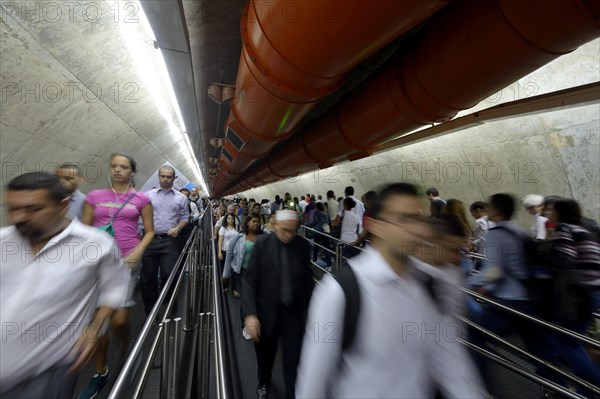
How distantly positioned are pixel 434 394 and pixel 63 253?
5.28ft

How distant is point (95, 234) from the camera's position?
4.27ft

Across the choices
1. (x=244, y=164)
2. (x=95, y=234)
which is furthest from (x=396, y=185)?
(x=244, y=164)

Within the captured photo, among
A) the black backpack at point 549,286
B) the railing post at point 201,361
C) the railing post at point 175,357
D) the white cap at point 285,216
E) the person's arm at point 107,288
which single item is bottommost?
the railing post at point 201,361

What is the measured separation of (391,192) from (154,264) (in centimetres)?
282

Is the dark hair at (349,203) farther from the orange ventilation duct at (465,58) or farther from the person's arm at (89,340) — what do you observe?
the person's arm at (89,340)

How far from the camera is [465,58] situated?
1.49m

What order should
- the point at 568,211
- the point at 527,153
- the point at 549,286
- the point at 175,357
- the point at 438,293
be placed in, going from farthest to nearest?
the point at 527,153, the point at 568,211, the point at 549,286, the point at 175,357, the point at 438,293

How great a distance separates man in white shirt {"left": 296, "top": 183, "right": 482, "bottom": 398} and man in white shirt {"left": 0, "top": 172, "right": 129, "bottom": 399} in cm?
101

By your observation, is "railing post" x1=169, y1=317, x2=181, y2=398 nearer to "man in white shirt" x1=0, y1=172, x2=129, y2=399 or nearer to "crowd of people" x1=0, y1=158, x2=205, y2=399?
"crowd of people" x1=0, y1=158, x2=205, y2=399

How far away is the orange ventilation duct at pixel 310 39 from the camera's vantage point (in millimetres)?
1081

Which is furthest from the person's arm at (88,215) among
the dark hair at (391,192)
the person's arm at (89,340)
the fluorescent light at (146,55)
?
the dark hair at (391,192)

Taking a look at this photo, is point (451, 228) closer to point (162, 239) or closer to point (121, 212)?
point (121, 212)

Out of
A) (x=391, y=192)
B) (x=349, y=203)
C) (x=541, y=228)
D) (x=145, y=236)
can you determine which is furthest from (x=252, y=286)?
(x=541, y=228)

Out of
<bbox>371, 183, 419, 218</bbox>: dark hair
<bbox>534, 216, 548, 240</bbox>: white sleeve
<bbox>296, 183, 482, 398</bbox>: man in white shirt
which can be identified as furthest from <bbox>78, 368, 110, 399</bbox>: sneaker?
<bbox>534, 216, 548, 240</bbox>: white sleeve
